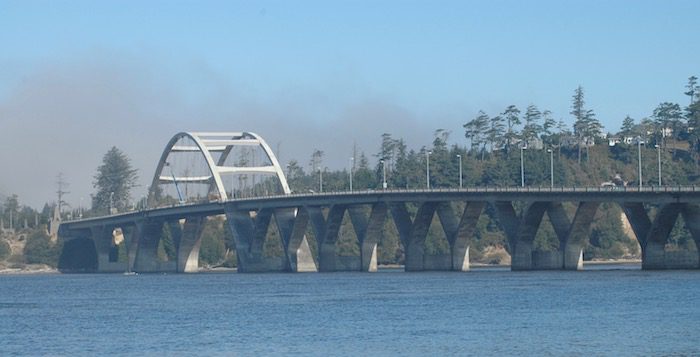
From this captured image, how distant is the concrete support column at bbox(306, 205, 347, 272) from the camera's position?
503ft

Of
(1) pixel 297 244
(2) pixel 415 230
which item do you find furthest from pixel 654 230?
(1) pixel 297 244

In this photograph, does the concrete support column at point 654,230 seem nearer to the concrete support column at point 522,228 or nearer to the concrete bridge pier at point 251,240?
the concrete support column at point 522,228

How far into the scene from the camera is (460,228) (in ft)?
456

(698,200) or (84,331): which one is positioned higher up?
(698,200)

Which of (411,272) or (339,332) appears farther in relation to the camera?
(411,272)

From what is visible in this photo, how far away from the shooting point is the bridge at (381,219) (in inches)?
4747

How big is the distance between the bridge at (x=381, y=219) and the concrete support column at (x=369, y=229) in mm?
99

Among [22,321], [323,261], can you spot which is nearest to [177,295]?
[22,321]

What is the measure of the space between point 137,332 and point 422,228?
78.8m

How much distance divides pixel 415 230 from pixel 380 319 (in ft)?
240

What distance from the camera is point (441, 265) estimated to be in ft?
471

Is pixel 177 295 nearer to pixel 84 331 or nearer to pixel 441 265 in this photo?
pixel 84 331

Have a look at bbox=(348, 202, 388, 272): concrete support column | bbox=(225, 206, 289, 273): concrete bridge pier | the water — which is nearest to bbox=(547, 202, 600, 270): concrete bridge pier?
the water

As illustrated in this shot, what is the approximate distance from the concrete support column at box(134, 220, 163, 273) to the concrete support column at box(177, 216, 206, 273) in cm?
424
